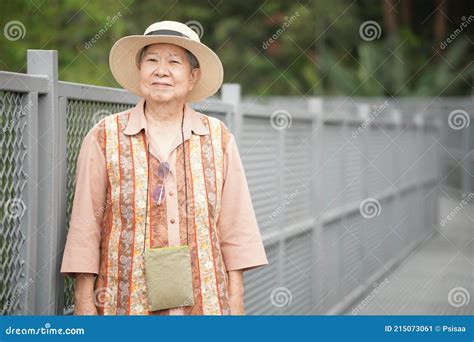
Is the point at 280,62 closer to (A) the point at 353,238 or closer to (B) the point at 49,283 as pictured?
(A) the point at 353,238

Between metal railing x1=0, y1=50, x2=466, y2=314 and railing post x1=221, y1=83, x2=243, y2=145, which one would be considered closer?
metal railing x1=0, y1=50, x2=466, y2=314

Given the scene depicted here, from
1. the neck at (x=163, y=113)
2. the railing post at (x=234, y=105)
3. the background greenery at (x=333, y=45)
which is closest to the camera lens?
the neck at (x=163, y=113)

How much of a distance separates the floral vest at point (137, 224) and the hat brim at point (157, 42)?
0.78 feet

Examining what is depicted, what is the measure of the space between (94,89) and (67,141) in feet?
0.84

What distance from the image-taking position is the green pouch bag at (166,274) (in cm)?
361

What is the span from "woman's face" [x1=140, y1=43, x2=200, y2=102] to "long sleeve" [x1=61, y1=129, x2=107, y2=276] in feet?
0.88

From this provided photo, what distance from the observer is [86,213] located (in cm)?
361

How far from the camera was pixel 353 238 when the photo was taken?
9.17m

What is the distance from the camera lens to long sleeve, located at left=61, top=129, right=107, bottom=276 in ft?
11.8

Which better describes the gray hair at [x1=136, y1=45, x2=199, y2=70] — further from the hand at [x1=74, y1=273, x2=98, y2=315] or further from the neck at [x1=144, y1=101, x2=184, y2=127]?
the hand at [x1=74, y1=273, x2=98, y2=315]

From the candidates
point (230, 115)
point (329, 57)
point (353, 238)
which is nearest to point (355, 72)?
point (329, 57)

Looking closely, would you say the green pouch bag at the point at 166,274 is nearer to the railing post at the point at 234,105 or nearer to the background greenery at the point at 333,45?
the railing post at the point at 234,105

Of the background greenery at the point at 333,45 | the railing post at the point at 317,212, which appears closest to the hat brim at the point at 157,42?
the railing post at the point at 317,212

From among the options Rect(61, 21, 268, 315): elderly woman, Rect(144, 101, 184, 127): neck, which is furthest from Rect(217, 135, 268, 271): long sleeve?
Rect(144, 101, 184, 127): neck
